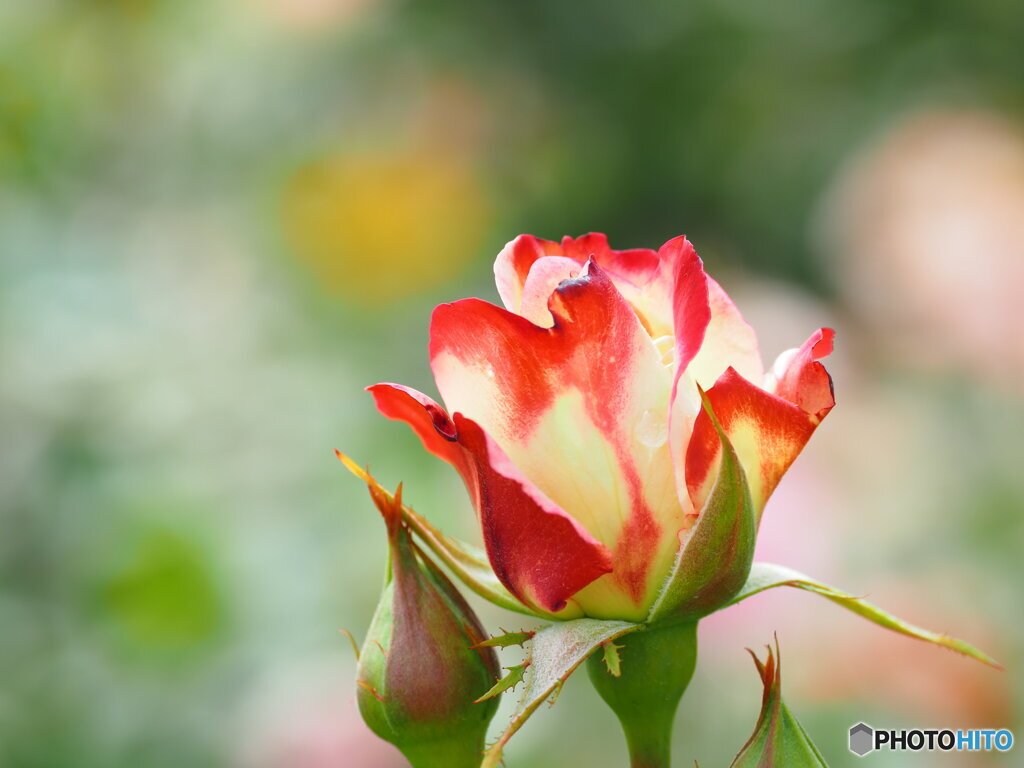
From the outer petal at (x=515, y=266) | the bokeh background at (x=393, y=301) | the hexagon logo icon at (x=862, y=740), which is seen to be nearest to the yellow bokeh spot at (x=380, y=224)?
the bokeh background at (x=393, y=301)

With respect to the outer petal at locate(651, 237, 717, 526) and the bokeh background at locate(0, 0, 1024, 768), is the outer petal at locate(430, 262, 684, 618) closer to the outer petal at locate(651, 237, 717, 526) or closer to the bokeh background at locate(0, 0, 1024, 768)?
the outer petal at locate(651, 237, 717, 526)

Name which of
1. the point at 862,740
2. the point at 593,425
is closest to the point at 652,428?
the point at 593,425

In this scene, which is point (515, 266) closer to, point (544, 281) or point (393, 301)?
point (544, 281)

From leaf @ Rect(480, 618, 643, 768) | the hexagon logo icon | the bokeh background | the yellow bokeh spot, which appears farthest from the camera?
the yellow bokeh spot

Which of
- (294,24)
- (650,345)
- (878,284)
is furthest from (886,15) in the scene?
→ (650,345)

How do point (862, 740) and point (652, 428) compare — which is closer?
point (652, 428)

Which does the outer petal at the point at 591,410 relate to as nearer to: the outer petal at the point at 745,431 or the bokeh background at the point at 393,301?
the outer petal at the point at 745,431

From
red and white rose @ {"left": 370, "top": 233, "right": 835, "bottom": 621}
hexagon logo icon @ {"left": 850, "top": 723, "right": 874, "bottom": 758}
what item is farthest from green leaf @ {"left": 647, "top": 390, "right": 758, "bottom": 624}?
hexagon logo icon @ {"left": 850, "top": 723, "right": 874, "bottom": 758}
